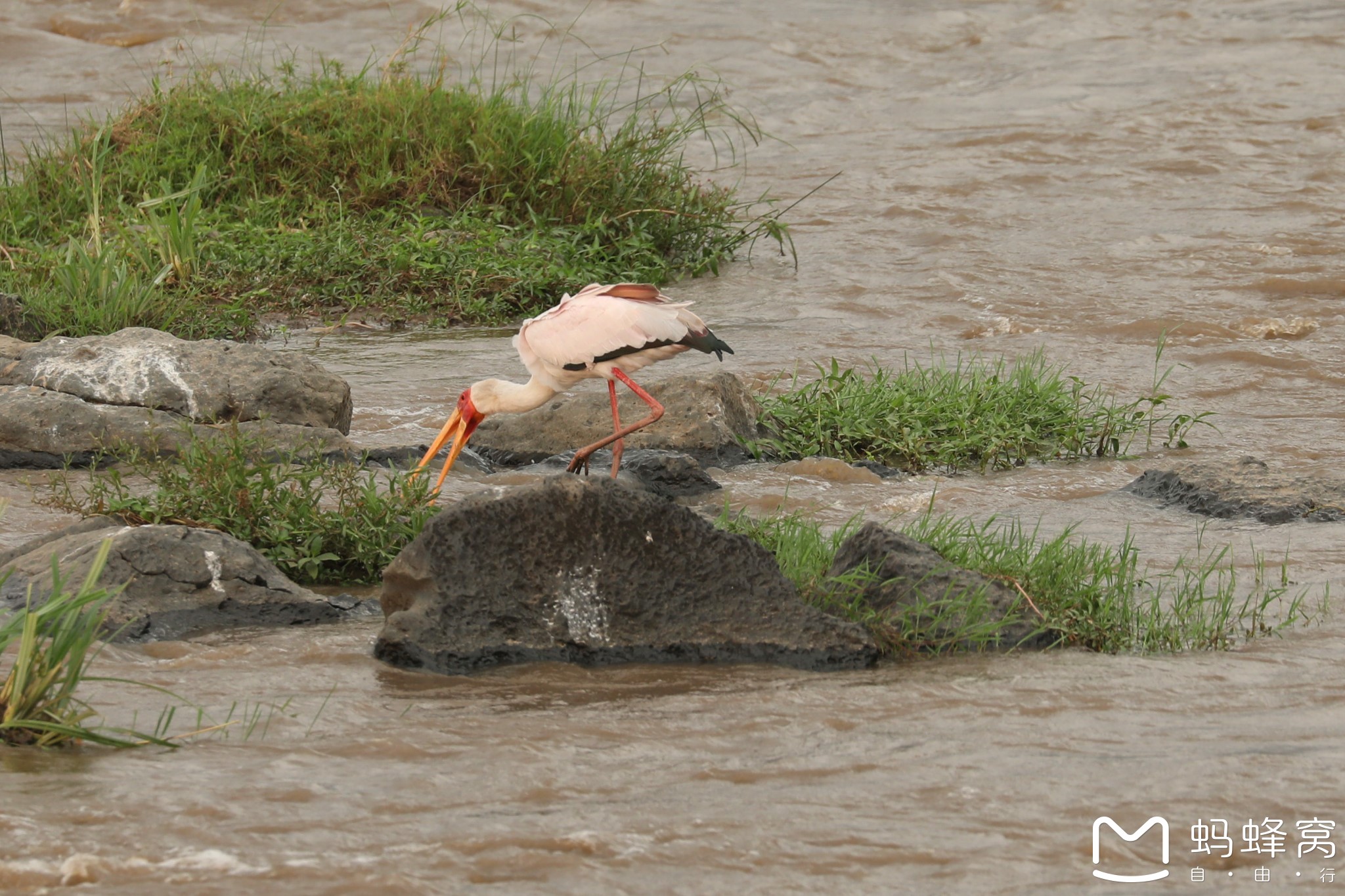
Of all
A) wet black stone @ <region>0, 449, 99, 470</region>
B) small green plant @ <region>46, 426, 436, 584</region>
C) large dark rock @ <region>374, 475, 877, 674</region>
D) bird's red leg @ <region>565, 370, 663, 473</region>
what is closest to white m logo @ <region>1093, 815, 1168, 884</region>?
large dark rock @ <region>374, 475, 877, 674</region>

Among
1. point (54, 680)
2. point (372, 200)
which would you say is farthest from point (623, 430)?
point (372, 200)

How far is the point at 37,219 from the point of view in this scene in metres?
9.90

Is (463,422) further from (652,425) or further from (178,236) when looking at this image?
(178,236)

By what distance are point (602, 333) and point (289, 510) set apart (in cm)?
154

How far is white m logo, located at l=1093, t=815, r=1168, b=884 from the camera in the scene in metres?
2.91

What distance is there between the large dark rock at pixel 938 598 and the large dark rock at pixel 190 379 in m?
2.84

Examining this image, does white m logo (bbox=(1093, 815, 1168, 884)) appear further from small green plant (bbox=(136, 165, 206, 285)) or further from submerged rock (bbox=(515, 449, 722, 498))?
small green plant (bbox=(136, 165, 206, 285))

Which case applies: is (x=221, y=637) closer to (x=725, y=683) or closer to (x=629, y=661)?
(x=629, y=661)

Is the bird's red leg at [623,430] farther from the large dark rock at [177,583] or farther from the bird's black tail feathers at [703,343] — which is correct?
the large dark rock at [177,583]

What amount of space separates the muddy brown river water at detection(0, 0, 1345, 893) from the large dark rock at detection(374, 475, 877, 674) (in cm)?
9

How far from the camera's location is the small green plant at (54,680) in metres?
3.24

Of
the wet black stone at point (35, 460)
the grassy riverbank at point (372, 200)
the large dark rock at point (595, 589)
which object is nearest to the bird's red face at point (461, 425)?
the wet black stone at point (35, 460)

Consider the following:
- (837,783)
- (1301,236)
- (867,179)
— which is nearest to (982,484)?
(837,783)

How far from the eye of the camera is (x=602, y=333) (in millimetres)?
5957
